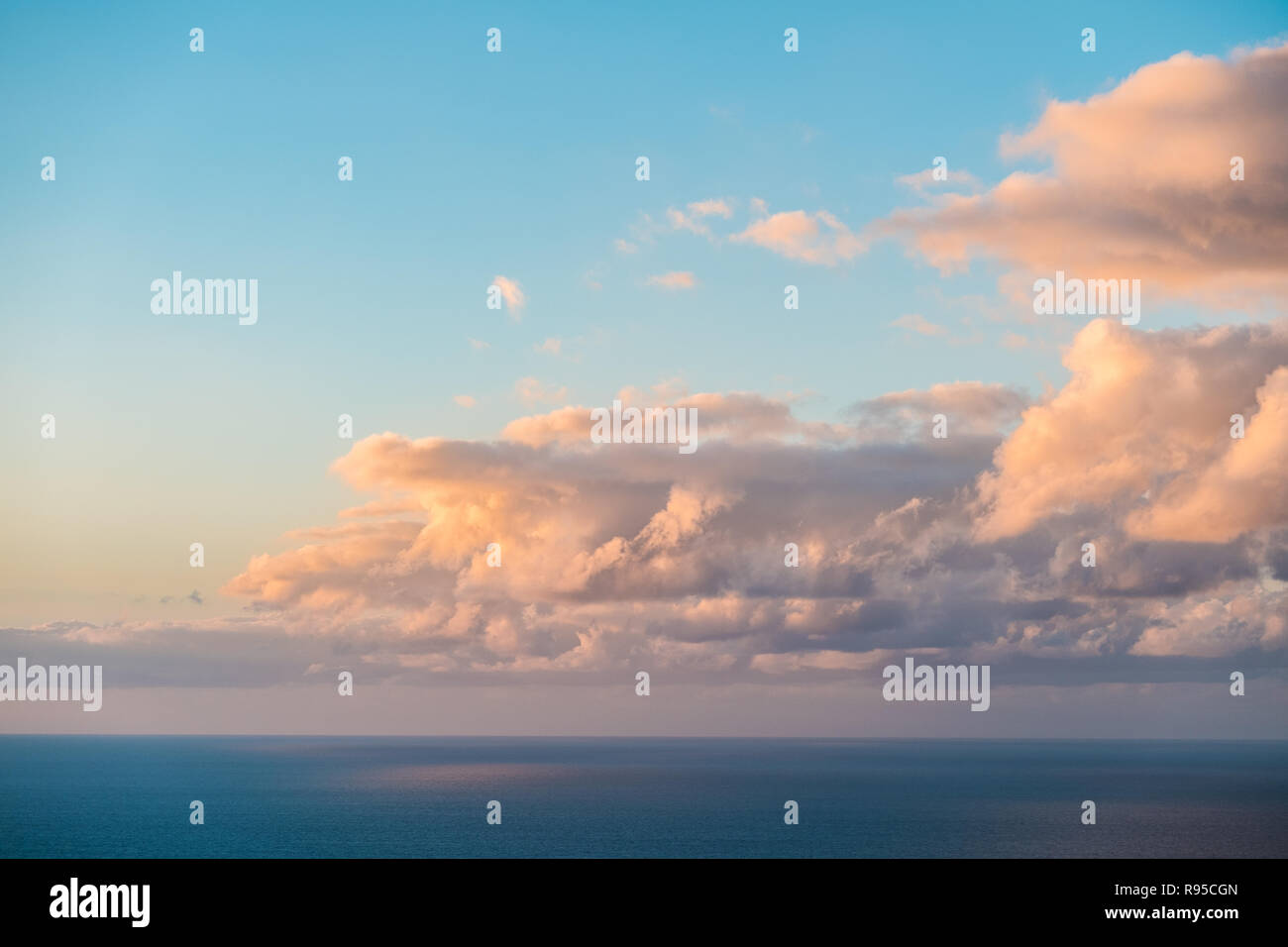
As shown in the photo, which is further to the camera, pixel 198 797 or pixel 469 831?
pixel 198 797

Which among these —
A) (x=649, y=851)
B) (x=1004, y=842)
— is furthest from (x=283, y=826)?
(x=1004, y=842)

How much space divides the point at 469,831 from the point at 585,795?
62.0 meters
